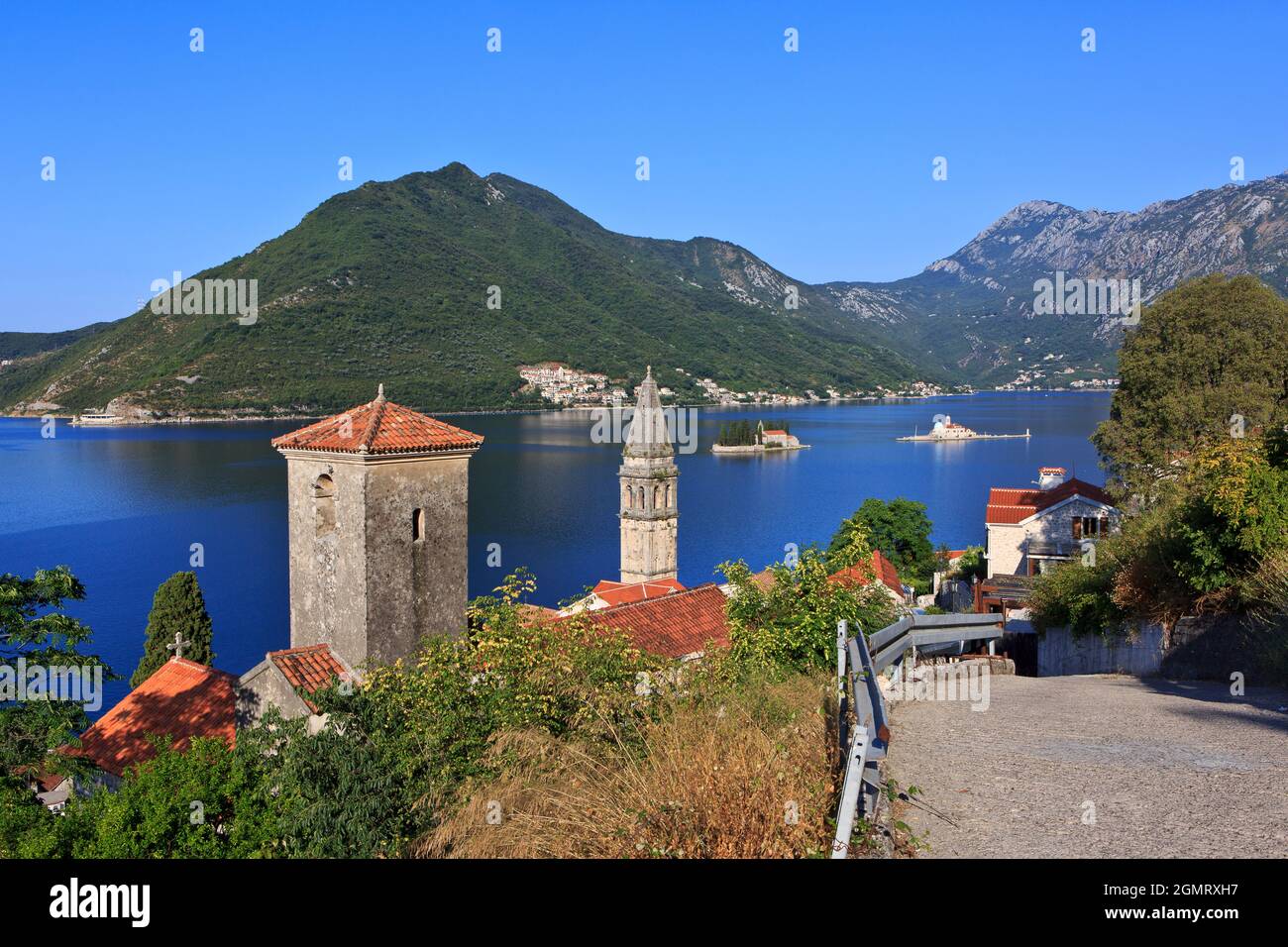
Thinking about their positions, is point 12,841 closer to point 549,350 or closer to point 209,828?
point 209,828

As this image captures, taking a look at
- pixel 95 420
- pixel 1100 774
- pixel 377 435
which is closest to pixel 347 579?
pixel 377 435

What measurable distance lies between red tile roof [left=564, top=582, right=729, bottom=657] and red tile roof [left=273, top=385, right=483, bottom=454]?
5.28 meters

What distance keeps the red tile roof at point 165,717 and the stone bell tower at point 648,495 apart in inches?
740

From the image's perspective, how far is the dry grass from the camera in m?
4.42

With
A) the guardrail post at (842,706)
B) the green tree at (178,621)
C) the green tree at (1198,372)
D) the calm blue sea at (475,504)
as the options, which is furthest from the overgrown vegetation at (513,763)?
the calm blue sea at (475,504)

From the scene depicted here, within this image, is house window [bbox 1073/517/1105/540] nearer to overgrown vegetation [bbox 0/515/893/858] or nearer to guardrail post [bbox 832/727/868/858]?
overgrown vegetation [bbox 0/515/893/858]

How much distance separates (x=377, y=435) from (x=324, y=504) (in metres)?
1.44

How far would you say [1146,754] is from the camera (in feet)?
21.0

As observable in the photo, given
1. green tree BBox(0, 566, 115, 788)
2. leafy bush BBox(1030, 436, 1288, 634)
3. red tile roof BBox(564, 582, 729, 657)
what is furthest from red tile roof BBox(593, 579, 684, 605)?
green tree BBox(0, 566, 115, 788)

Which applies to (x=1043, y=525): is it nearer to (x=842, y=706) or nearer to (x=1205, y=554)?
(x=1205, y=554)

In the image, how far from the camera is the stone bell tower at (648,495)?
32.4 m

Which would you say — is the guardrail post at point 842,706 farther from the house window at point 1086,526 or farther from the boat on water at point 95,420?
the boat on water at point 95,420

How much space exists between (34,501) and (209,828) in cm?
8788

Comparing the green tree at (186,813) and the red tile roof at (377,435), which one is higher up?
the red tile roof at (377,435)
